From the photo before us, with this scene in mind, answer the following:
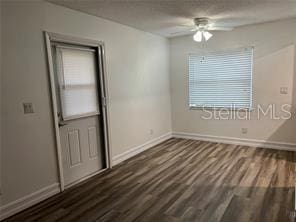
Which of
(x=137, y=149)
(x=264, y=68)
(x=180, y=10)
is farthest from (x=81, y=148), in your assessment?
(x=264, y=68)

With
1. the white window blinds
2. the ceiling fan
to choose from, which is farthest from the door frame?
the ceiling fan

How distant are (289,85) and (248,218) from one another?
115 inches

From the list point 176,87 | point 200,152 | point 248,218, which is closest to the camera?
point 248,218

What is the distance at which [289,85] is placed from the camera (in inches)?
162

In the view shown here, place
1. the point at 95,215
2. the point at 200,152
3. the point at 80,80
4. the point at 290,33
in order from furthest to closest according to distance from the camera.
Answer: the point at 200,152 < the point at 290,33 < the point at 80,80 < the point at 95,215

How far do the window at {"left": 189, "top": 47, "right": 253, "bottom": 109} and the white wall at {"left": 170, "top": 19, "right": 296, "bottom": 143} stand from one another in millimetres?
134

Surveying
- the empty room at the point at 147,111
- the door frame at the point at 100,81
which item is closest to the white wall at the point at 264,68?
the empty room at the point at 147,111

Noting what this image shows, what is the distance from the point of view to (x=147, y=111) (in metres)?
4.72

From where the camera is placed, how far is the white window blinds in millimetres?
3082

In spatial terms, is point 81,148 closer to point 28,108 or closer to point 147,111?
point 28,108

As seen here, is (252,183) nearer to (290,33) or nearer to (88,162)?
(88,162)

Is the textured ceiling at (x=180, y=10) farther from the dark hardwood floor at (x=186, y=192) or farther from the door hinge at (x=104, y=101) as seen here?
the dark hardwood floor at (x=186, y=192)

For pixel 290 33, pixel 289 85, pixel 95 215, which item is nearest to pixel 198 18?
pixel 290 33

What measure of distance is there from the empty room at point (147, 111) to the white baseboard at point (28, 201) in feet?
0.04
